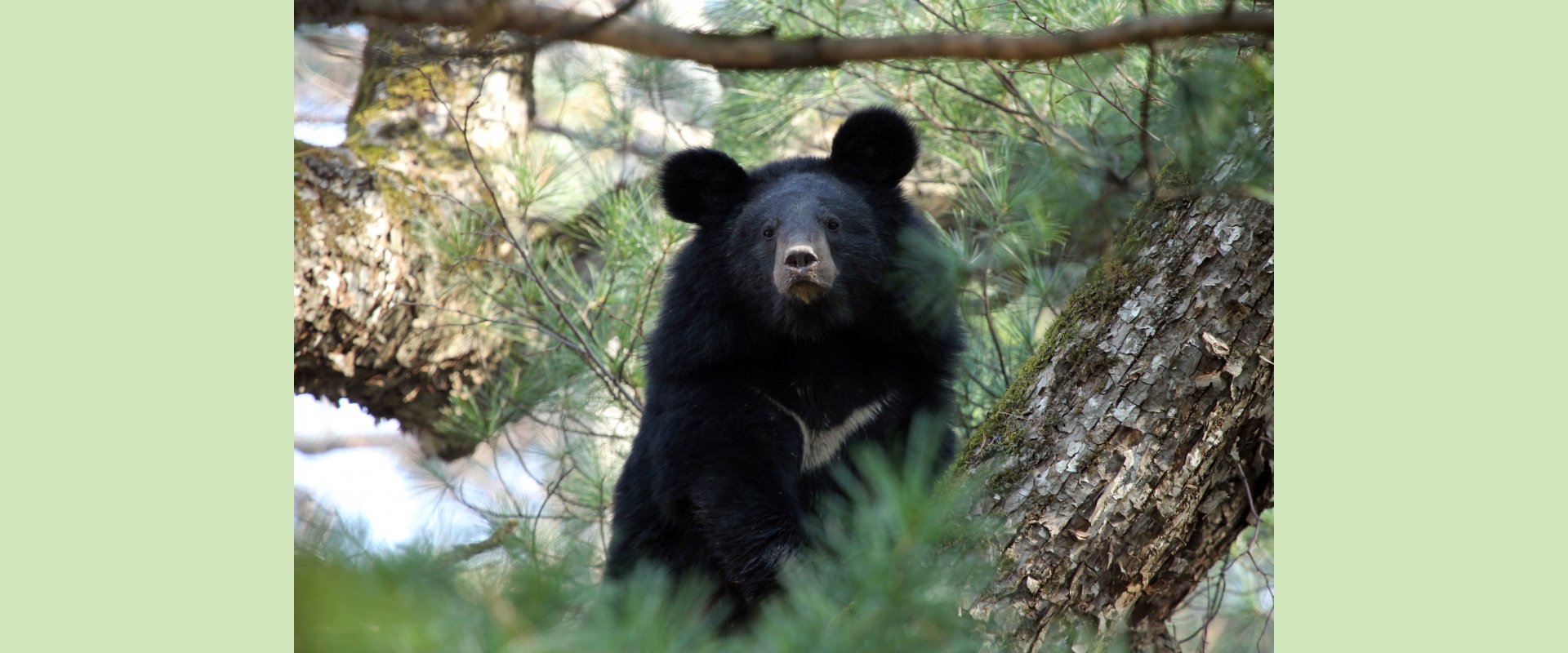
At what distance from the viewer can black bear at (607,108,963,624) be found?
2.69 m

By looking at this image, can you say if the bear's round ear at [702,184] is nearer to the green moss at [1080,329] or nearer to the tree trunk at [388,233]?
the tree trunk at [388,233]

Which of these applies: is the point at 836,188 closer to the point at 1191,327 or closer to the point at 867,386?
the point at 867,386

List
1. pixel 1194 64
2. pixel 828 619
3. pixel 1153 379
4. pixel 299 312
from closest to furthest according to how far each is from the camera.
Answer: pixel 828 619, pixel 1194 64, pixel 1153 379, pixel 299 312

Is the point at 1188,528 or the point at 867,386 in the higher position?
the point at 867,386

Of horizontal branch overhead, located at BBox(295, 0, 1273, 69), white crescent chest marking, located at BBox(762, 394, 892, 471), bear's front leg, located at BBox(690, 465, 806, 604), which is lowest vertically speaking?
bear's front leg, located at BBox(690, 465, 806, 604)

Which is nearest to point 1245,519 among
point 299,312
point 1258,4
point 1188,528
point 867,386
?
point 1188,528

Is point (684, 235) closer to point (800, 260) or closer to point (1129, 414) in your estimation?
point (800, 260)

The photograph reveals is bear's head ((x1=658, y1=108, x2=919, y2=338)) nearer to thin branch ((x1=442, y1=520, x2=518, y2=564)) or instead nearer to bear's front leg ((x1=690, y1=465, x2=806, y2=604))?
bear's front leg ((x1=690, y1=465, x2=806, y2=604))

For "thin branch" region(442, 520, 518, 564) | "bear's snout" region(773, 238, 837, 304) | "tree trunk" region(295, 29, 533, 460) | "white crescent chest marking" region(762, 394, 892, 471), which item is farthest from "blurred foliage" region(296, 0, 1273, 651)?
"white crescent chest marking" region(762, 394, 892, 471)

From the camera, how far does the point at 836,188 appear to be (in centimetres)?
307

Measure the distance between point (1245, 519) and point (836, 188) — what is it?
1426 mm

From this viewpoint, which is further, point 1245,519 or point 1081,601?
point 1245,519

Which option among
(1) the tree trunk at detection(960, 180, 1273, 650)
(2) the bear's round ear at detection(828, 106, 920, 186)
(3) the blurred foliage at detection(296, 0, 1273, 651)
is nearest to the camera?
(3) the blurred foliage at detection(296, 0, 1273, 651)

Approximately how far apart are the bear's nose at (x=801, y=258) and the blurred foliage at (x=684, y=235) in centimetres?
31
